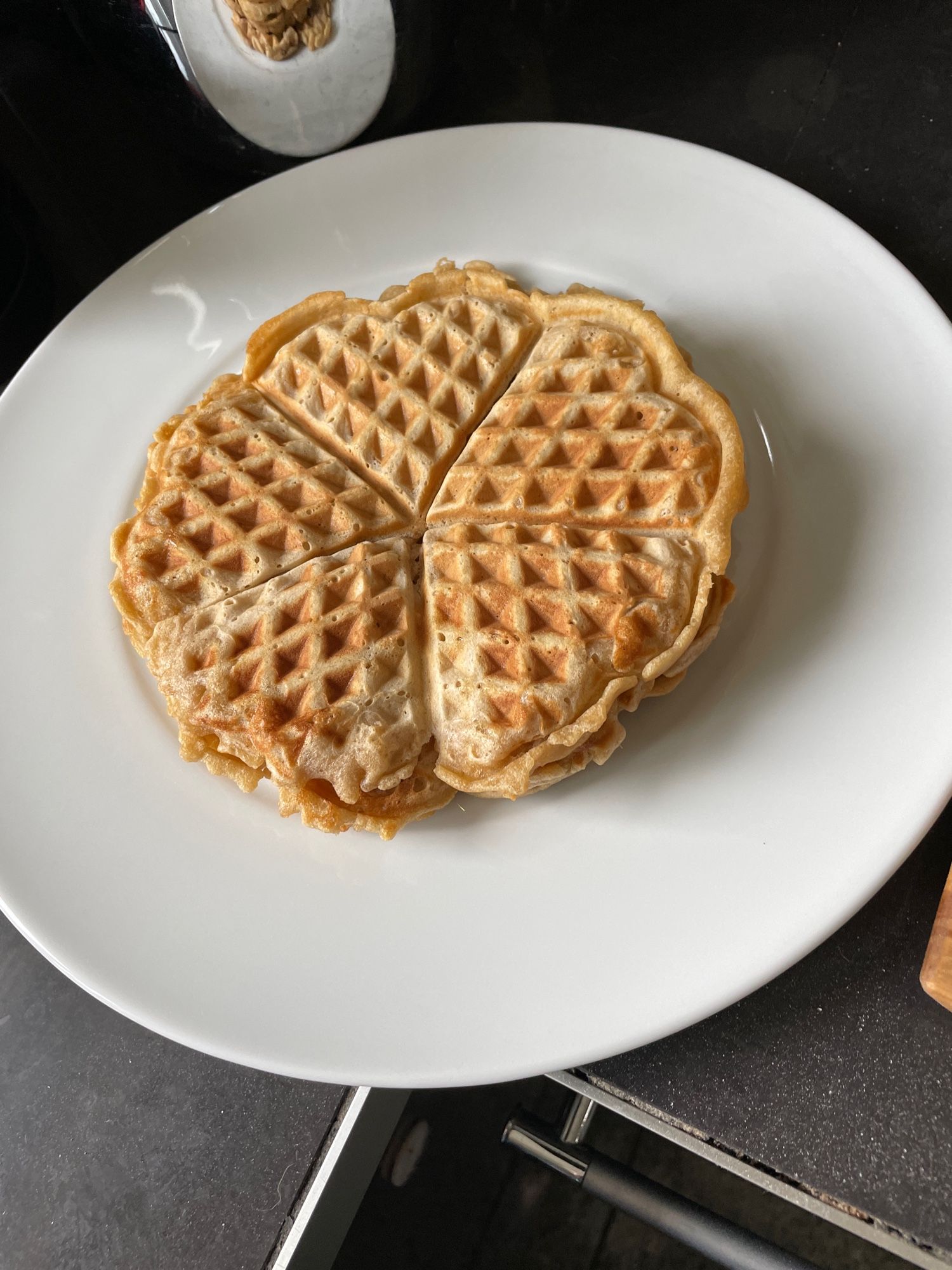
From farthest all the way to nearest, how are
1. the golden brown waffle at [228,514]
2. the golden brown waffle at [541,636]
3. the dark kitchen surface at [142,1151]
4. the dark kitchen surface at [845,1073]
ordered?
the golden brown waffle at [228,514], the dark kitchen surface at [142,1151], the golden brown waffle at [541,636], the dark kitchen surface at [845,1073]

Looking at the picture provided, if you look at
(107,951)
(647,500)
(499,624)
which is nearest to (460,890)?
(499,624)

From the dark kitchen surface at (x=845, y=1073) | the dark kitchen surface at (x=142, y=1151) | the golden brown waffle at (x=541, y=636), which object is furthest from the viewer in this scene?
the dark kitchen surface at (x=142, y=1151)

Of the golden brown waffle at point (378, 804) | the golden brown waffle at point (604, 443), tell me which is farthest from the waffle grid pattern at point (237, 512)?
the golden brown waffle at point (378, 804)

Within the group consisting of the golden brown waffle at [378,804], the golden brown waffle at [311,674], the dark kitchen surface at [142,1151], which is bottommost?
the dark kitchen surface at [142,1151]

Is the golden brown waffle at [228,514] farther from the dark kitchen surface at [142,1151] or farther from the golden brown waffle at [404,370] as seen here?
the dark kitchen surface at [142,1151]

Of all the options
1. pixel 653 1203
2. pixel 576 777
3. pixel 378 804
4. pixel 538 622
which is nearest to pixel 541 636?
pixel 538 622
